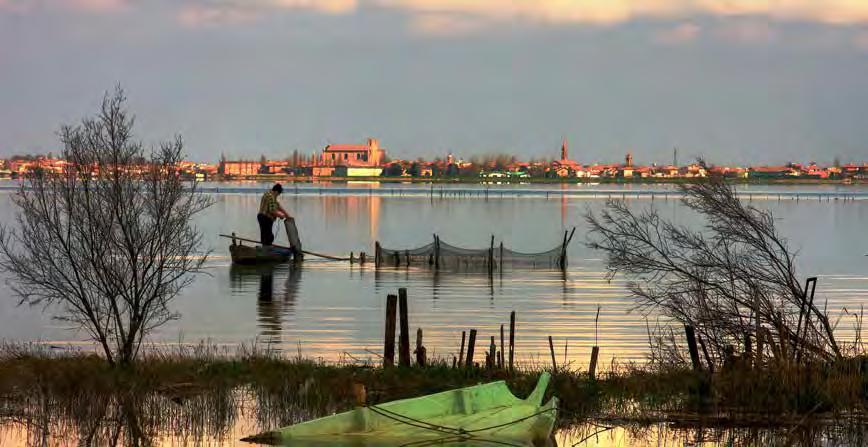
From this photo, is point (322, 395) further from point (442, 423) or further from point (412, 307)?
point (412, 307)

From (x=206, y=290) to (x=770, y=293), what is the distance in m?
20.2

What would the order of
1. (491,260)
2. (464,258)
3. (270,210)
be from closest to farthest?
1. (270,210)
2. (491,260)
3. (464,258)

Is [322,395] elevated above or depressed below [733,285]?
below

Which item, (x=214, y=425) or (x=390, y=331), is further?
(x=390, y=331)

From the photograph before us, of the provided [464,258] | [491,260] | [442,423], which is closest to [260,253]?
[464,258]

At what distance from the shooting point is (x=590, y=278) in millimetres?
38406

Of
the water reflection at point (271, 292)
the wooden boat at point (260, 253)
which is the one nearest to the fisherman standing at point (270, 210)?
the wooden boat at point (260, 253)

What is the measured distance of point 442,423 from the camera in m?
12.6

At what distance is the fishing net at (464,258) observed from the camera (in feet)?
131

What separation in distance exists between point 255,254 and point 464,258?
7232 mm

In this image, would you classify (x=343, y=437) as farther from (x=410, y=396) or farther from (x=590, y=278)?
(x=590, y=278)

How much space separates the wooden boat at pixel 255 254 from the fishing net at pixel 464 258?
11.5 ft

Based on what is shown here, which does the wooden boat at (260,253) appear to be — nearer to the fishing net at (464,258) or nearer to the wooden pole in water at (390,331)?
the fishing net at (464,258)

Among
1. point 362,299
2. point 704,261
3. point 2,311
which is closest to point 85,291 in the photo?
point 704,261
